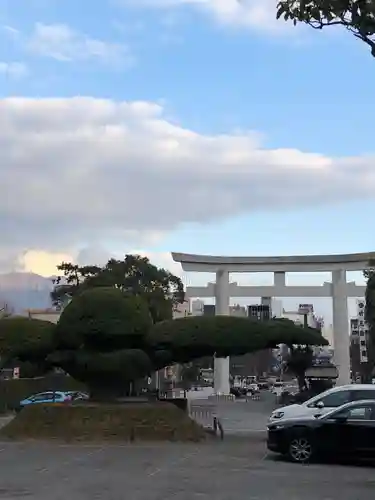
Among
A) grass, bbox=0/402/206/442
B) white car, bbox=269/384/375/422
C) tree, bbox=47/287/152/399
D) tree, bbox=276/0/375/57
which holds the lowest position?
grass, bbox=0/402/206/442

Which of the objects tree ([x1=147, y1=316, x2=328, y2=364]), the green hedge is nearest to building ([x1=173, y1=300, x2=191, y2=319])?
the green hedge

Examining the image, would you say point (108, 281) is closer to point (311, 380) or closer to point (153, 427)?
point (311, 380)

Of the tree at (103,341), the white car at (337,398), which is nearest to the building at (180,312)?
the tree at (103,341)

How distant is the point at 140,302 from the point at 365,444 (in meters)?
9.11

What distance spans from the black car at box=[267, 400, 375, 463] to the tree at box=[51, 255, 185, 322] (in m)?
31.3

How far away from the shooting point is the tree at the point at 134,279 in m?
49.3

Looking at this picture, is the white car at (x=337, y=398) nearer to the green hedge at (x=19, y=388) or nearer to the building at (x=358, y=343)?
the green hedge at (x=19, y=388)

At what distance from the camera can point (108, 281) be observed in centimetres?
4969

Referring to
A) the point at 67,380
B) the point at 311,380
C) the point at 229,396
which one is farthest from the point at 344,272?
the point at 67,380

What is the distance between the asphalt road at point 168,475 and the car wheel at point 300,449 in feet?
1.07

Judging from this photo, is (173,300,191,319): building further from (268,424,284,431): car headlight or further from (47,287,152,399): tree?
(268,424,284,431): car headlight

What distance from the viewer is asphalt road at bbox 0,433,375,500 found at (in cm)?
1153

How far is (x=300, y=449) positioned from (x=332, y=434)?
75cm

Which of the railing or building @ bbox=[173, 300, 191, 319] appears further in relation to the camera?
building @ bbox=[173, 300, 191, 319]
